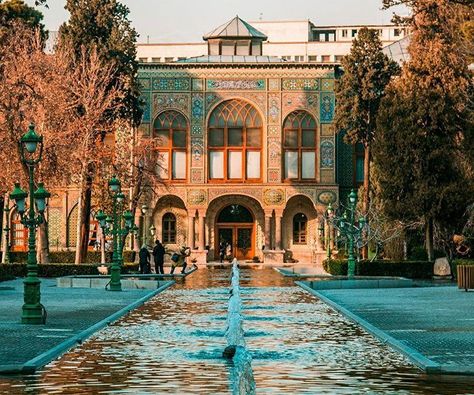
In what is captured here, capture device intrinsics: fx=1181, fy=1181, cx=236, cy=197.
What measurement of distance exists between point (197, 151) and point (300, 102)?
6467mm

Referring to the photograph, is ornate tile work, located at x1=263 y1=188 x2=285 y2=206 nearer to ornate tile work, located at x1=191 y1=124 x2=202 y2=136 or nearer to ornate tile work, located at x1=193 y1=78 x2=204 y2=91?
ornate tile work, located at x1=191 y1=124 x2=202 y2=136

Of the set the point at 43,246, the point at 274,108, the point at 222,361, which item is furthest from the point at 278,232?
the point at 222,361

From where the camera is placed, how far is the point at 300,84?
220 feet

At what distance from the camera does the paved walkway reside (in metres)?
13.9

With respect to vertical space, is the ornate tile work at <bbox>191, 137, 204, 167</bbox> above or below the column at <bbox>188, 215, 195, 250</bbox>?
above

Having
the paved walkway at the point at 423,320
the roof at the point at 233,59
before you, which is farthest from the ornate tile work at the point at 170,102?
the paved walkway at the point at 423,320

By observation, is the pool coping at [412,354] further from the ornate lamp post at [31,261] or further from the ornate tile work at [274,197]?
the ornate tile work at [274,197]

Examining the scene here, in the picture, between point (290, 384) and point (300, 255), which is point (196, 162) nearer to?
point (300, 255)

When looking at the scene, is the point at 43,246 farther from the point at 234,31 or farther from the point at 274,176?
the point at 234,31

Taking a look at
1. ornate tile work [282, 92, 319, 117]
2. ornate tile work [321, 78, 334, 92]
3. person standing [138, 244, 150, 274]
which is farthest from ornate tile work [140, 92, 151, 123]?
person standing [138, 244, 150, 274]

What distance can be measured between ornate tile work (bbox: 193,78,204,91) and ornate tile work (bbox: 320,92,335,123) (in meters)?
6.86

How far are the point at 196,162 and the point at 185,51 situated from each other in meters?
41.5

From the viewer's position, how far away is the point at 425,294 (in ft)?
99.7

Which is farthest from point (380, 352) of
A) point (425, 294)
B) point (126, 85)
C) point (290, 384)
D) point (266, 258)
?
point (266, 258)
